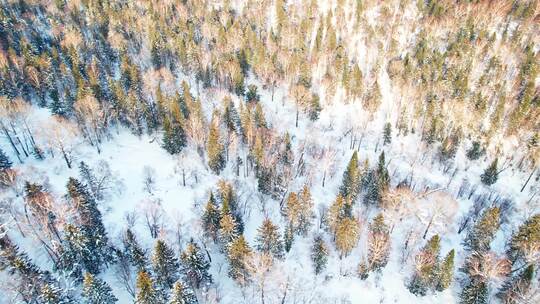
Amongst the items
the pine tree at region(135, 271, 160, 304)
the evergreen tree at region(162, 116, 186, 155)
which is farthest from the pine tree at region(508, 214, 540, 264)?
the evergreen tree at region(162, 116, 186, 155)

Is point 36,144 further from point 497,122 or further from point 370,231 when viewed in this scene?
point 497,122

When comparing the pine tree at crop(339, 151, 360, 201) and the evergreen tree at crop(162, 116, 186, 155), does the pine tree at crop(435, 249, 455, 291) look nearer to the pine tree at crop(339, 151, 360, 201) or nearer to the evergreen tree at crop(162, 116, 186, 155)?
the pine tree at crop(339, 151, 360, 201)

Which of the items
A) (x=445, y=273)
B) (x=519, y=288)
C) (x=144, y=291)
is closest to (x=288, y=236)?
(x=445, y=273)

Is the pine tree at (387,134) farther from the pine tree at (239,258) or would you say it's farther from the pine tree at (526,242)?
the pine tree at (239,258)

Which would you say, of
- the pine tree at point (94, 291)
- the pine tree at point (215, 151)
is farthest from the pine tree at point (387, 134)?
the pine tree at point (94, 291)

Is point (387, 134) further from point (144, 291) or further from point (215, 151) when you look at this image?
point (144, 291)
